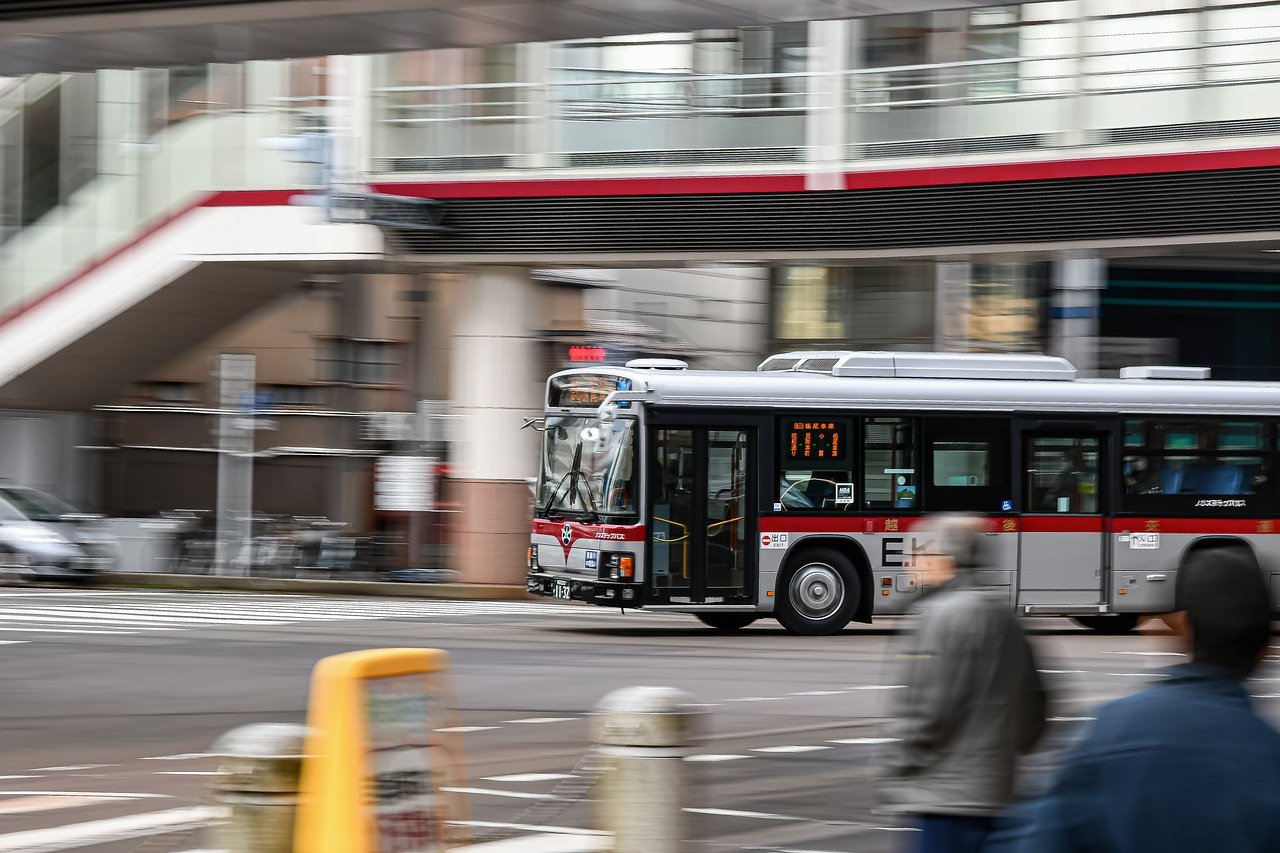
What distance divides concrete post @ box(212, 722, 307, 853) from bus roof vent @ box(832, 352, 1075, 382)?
656 inches

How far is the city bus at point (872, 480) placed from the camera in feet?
69.0

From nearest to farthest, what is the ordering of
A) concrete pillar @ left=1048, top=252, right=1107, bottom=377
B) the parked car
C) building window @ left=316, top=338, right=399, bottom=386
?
concrete pillar @ left=1048, top=252, right=1107, bottom=377
the parked car
building window @ left=316, top=338, right=399, bottom=386

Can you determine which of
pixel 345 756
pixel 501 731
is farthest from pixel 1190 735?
pixel 501 731

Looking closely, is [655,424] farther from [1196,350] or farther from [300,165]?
[1196,350]

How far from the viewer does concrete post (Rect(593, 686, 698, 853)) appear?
22.7 ft

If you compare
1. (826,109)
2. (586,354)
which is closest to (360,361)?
(586,354)

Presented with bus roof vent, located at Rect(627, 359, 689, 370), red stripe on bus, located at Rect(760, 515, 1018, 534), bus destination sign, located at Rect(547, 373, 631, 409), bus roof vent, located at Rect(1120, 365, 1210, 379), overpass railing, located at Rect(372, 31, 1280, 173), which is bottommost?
red stripe on bus, located at Rect(760, 515, 1018, 534)

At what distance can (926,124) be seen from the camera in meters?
25.1

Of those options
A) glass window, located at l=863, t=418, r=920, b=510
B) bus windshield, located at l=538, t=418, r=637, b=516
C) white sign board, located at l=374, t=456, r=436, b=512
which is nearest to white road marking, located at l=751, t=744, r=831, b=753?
bus windshield, located at l=538, t=418, r=637, b=516

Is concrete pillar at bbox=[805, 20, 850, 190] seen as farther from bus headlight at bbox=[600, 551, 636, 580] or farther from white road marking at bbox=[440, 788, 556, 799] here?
white road marking at bbox=[440, 788, 556, 799]

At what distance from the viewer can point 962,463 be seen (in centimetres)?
2194

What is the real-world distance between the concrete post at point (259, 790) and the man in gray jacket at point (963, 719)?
1.89m

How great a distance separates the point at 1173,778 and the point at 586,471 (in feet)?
61.0

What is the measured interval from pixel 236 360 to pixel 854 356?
11223mm
